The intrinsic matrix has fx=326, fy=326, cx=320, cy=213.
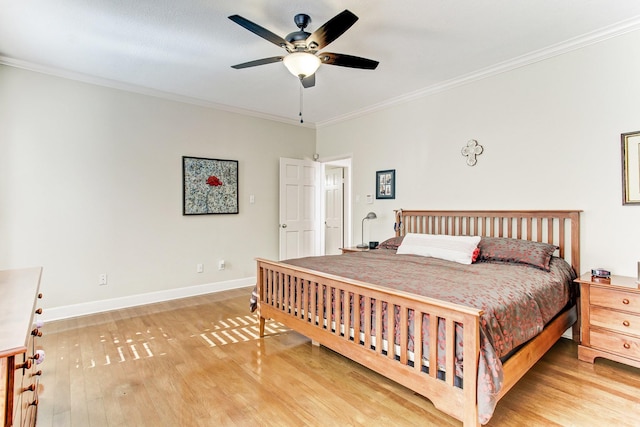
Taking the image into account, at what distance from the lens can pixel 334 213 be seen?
276 inches

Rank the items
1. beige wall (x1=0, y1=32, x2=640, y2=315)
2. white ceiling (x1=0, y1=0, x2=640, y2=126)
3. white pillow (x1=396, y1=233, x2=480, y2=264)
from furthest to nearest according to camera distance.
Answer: white pillow (x1=396, y1=233, x2=480, y2=264), beige wall (x1=0, y1=32, x2=640, y2=315), white ceiling (x1=0, y1=0, x2=640, y2=126)

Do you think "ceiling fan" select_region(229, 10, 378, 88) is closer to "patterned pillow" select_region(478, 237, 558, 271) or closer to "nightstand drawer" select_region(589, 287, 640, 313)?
"patterned pillow" select_region(478, 237, 558, 271)

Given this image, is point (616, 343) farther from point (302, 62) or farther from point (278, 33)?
point (278, 33)

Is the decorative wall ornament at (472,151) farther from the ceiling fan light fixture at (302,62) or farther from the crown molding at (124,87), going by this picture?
the crown molding at (124,87)

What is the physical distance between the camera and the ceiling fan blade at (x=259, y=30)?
2.02 meters

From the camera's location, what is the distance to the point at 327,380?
7.26 ft

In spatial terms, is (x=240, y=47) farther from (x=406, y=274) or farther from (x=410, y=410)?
(x=410, y=410)

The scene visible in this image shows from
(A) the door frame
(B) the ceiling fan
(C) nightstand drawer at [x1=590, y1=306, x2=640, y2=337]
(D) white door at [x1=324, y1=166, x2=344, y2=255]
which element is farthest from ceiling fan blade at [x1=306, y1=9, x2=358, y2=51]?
(D) white door at [x1=324, y1=166, x2=344, y2=255]

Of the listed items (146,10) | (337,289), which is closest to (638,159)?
(337,289)

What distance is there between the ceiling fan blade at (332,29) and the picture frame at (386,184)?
2.42m

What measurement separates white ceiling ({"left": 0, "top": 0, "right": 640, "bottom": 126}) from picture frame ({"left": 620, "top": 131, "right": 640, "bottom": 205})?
2.87 feet

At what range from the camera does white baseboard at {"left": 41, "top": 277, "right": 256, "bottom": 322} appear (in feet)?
11.4

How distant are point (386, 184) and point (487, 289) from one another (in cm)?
272

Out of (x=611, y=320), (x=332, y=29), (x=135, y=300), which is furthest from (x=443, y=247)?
(x=135, y=300)
